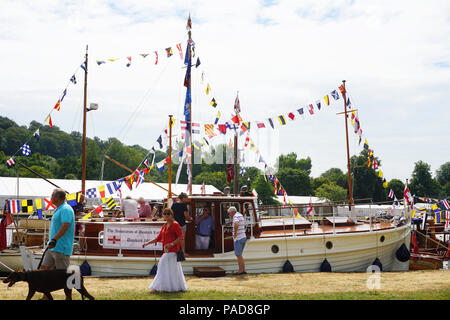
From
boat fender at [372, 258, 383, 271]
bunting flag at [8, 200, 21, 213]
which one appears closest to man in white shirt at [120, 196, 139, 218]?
bunting flag at [8, 200, 21, 213]

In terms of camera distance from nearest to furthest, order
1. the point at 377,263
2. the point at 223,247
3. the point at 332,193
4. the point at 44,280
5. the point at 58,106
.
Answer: the point at 44,280, the point at 223,247, the point at 377,263, the point at 58,106, the point at 332,193

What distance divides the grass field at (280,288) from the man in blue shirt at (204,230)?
5.51 feet

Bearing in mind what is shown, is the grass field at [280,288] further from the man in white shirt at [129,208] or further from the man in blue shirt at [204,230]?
the man in white shirt at [129,208]

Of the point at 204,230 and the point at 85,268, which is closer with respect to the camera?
the point at 85,268

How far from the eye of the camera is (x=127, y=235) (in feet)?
40.2

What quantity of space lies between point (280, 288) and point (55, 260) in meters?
4.89

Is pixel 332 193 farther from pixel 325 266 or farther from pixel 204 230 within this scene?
pixel 204 230

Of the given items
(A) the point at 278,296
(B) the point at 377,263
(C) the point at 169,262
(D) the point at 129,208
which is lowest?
(B) the point at 377,263

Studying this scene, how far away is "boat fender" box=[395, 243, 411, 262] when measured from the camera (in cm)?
1537

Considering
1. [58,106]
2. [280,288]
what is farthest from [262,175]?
[280,288]

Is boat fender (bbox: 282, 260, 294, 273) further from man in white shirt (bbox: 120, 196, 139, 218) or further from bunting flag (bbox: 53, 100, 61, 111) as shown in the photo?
bunting flag (bbox: 53, 100, 61, 111)

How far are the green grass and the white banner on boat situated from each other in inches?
144

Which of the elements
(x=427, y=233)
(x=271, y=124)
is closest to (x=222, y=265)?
(x=271, y=124)

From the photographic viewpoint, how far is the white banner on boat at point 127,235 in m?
12.2
